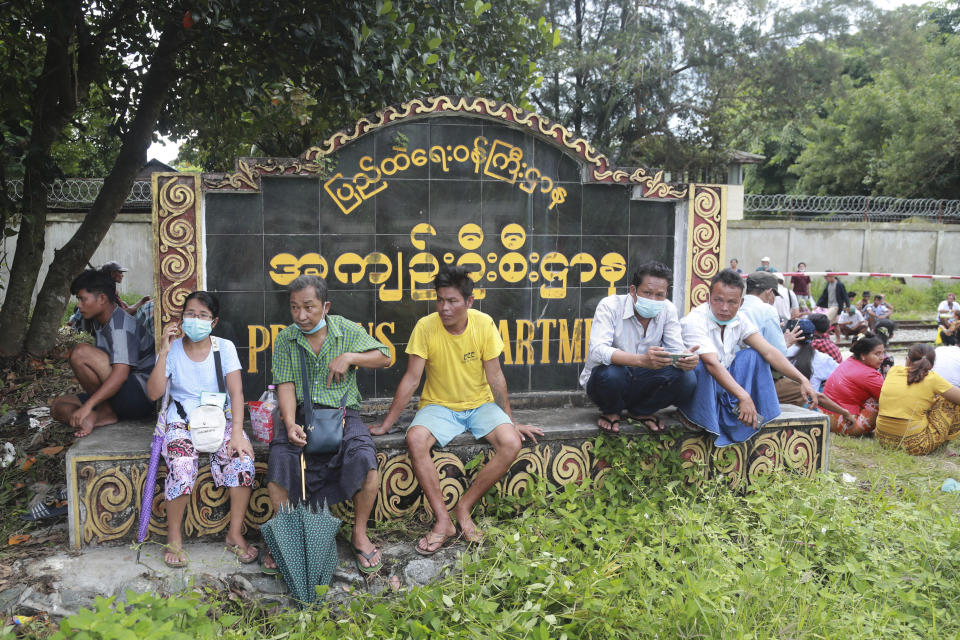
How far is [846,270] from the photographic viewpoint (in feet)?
58.2

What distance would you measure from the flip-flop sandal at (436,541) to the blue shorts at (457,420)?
1.63ft

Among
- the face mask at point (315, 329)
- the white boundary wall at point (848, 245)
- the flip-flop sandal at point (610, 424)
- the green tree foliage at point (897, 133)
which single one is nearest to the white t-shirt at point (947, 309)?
the white boundary wall at point (848, 245)

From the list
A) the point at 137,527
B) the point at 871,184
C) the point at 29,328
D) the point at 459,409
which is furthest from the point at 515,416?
the point at 871,184

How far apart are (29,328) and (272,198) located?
4779mm

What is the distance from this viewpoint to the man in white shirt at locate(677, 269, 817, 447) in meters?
4.37

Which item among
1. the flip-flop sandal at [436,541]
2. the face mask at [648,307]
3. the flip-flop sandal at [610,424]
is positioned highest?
the face mask at [648,307]

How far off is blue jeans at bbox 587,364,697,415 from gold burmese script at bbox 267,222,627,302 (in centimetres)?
99

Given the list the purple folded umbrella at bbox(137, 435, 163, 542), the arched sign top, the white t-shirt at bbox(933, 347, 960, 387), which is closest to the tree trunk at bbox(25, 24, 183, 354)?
the arched sign top

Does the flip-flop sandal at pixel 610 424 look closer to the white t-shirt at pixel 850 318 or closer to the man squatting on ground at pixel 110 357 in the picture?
the man squatting on ground at pixel 110 357

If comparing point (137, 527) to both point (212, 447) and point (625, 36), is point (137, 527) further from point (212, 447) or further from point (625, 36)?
point (625, 36)

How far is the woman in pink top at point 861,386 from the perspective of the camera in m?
6.31

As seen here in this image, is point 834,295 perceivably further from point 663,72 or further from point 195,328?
point 195,328

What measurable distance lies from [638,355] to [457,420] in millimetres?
1120

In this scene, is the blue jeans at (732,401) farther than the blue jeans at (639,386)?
Yes
